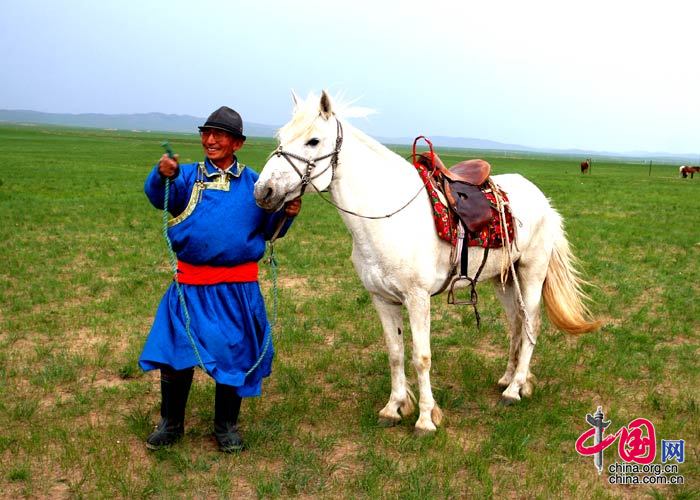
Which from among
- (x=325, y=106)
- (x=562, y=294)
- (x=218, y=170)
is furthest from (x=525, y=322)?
(x=218, y=170)

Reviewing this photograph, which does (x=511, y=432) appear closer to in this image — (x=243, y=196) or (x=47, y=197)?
(x=243, y=196)

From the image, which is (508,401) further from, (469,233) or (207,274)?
(207,274)

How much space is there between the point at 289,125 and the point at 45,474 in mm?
2690

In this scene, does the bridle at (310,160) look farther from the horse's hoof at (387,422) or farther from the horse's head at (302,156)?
the horse's hoof at (387,422)

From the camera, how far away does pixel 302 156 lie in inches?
134

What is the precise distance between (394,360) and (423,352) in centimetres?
36

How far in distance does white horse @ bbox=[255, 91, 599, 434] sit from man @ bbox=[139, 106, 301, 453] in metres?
0.32

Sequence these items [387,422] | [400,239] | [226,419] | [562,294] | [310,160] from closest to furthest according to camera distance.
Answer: [310,160], [400,239], [226,419], [387,422], [562,294]

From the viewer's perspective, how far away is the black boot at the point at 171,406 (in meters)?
3.77

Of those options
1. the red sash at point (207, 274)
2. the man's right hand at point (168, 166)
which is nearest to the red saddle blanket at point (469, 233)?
the red sash at point (207, 274)

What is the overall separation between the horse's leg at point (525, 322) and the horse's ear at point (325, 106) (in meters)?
2.35

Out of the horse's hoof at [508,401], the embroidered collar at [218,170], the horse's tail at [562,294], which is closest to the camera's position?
the embroidered collar at [218,170]

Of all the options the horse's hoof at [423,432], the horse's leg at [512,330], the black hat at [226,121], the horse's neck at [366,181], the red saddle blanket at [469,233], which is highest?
the black hat at [226,121]

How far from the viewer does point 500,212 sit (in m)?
4.41
